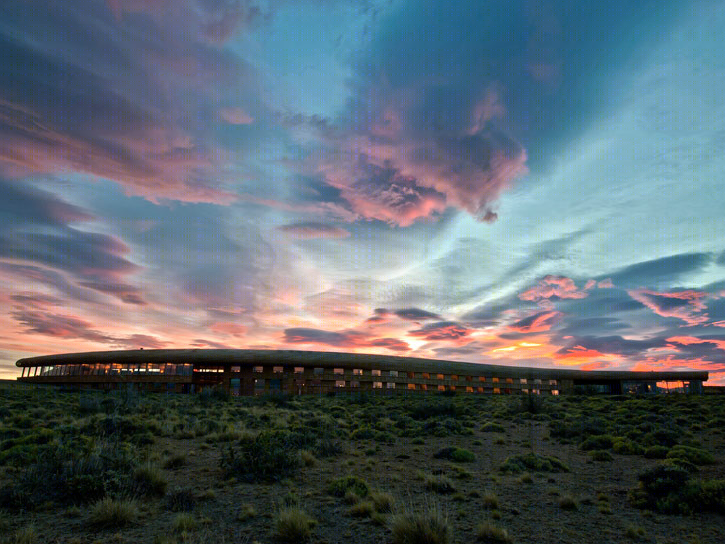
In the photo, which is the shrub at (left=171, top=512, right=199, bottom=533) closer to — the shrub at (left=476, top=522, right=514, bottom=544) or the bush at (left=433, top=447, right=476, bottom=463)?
the shrub at (left=476, top=522, right=514, bottom=544)

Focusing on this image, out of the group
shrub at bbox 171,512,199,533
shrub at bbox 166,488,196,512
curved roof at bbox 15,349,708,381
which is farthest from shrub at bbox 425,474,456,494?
curved roof at bbox 15,349,708,381

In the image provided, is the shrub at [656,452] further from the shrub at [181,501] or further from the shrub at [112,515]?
the shrub at [112,515]

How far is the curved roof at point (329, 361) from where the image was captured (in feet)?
245

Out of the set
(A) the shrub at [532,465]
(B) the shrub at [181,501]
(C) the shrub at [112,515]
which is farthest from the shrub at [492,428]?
(C) the shrub at [112,515]

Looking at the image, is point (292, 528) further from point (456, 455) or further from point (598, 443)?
point (598, 443)

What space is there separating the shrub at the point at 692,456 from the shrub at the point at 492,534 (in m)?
11.1

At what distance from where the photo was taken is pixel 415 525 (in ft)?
26.9

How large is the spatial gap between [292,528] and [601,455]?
46.3 feet

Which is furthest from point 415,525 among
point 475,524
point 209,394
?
point 209,394

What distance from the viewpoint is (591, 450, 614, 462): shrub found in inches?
671

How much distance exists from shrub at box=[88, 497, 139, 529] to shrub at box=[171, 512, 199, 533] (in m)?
1.02

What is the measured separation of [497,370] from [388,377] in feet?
80.4

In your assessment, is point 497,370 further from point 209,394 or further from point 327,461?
point 327,461

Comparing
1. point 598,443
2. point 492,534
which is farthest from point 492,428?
point 492,534
